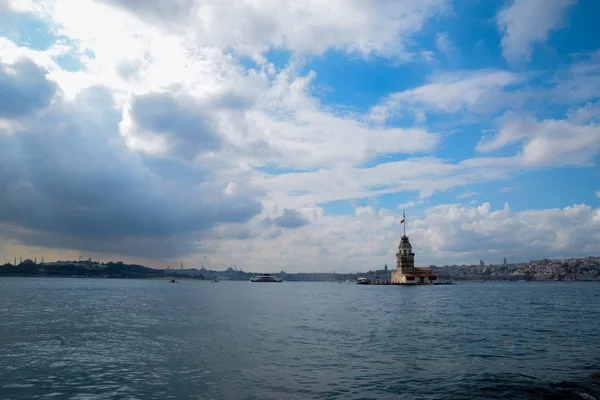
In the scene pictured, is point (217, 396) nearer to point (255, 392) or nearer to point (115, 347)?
point (255, 392)

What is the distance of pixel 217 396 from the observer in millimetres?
21266

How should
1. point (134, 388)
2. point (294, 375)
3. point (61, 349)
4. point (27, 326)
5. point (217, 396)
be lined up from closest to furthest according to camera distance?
point (217, 396), point (134, 388), point (294, 375), point (61, 349), point (27, 326)

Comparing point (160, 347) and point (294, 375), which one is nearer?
point (294, 375)

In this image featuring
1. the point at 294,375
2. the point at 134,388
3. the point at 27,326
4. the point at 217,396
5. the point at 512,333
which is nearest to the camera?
the point at 217,396

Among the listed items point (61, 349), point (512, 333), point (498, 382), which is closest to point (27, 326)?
point (61, 349)

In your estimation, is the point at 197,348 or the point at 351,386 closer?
the point at 351,386

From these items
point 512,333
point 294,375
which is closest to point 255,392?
point 294,375

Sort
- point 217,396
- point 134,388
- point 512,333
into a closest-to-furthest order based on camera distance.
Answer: point 217,396, point 134,388, point 512,333

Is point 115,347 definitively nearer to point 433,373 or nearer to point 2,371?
point 2,371

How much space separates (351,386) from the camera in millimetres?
22984

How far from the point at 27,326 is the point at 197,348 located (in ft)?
79.2

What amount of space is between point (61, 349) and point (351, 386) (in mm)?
23672

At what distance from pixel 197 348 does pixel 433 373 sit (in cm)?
1819

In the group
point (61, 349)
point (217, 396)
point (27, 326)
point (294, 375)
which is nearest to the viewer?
point (217, 396)
